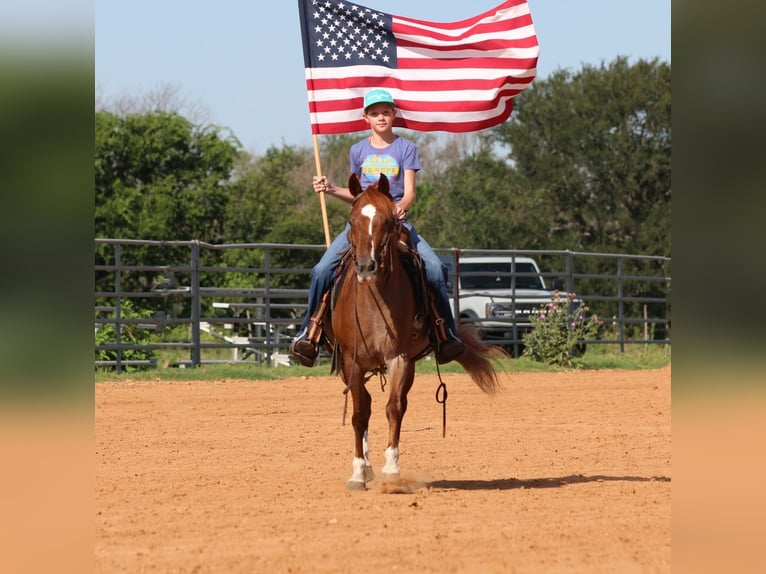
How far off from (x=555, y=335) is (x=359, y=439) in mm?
13116

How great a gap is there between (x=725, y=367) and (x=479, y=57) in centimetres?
775

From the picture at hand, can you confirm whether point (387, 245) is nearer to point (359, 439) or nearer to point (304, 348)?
point (304, 348)

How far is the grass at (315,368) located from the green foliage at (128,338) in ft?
2.33

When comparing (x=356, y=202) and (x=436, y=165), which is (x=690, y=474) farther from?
(x=436, y=165)

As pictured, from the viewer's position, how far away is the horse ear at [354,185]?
26.4ft

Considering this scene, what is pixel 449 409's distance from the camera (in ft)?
47.4

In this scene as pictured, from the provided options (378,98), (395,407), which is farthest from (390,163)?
(395,407)

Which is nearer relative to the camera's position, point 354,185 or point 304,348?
point 354,185

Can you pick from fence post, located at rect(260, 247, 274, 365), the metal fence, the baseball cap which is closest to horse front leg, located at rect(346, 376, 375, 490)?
the baseball cap

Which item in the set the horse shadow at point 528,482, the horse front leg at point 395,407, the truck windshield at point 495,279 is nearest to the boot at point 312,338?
the horse front leg at point 395,407

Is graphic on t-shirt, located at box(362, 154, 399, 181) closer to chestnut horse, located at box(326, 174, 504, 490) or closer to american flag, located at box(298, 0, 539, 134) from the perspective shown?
chestnut horse, located at box(326, 174, 504, 490)

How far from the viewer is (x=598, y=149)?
45.0 meters

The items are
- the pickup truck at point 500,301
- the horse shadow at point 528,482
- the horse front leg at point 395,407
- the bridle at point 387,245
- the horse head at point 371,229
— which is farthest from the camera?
the pickup truck at point 500,301

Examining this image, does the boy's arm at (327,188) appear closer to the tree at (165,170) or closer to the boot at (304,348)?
the boot at (304,348)
